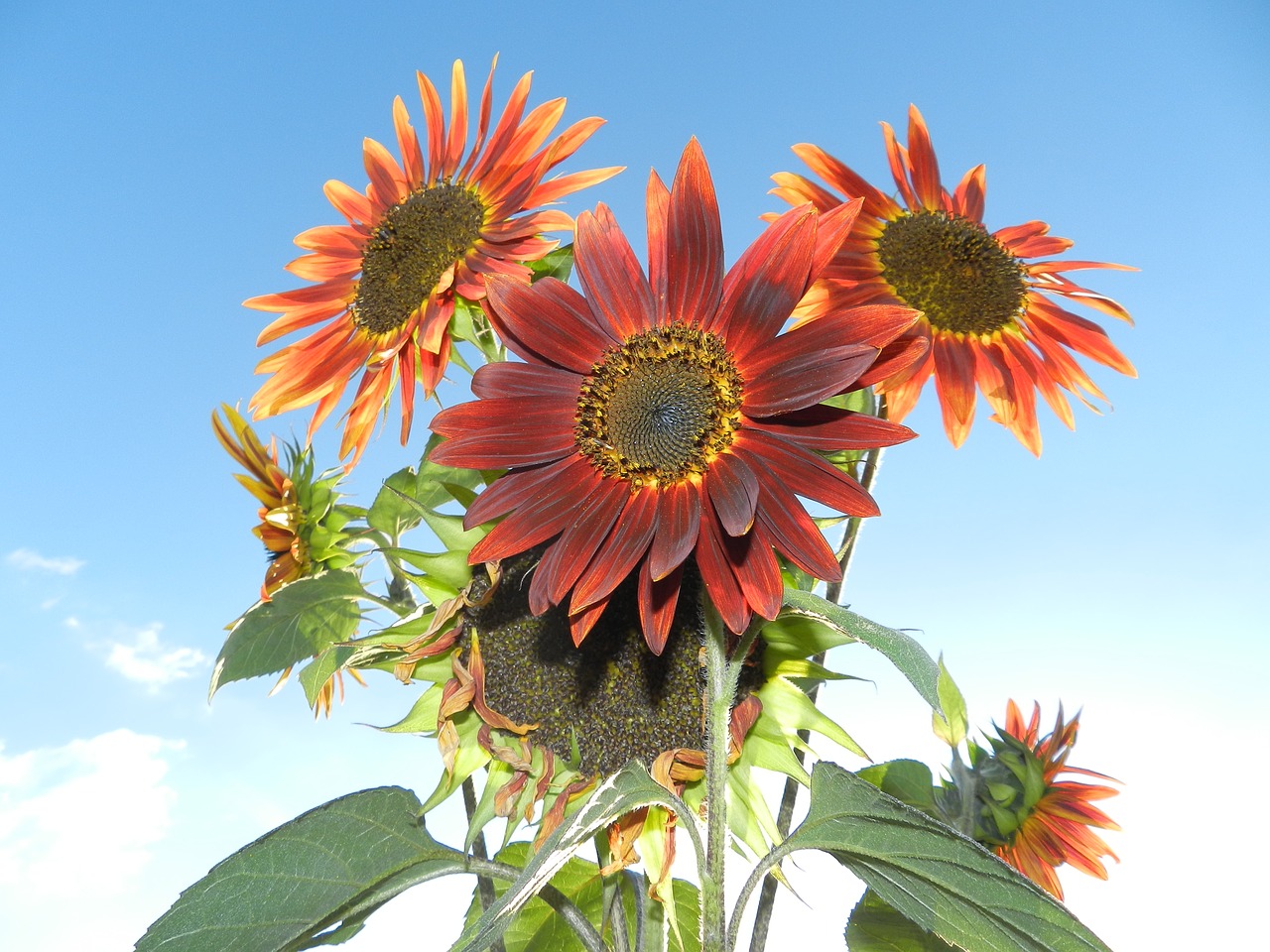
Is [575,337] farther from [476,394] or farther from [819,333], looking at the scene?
[819,333]

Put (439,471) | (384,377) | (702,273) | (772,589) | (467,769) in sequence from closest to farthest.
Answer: (772,589) < (702,273) < (467,769) < (439,471) < (384,377)

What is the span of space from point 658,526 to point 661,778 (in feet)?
0.97

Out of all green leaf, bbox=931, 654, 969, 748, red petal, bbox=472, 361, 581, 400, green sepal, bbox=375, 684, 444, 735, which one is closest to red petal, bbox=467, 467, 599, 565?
red petal, bbox=472, 361, 581, 400

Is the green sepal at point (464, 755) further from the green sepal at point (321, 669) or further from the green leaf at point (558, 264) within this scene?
the green leaf at point (558, 264)

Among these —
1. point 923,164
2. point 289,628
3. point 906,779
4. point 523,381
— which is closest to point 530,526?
point 523,381

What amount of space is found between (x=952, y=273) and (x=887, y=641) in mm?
886

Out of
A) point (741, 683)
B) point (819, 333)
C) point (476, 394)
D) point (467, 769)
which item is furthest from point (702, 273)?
point (467, 769)

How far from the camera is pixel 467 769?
3.69ft

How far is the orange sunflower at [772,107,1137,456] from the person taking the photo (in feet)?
4.72

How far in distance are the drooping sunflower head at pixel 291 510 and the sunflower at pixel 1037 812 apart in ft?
3.33

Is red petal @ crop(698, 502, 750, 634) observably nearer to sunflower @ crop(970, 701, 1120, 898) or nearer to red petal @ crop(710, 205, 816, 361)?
red petal @ crop(710, 205, 816, 361)

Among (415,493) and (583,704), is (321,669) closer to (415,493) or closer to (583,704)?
(415,493)

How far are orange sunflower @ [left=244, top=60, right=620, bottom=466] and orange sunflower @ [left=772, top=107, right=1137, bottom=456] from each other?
13.9 inches

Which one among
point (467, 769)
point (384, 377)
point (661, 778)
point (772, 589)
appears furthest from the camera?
point (384, 377)
